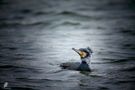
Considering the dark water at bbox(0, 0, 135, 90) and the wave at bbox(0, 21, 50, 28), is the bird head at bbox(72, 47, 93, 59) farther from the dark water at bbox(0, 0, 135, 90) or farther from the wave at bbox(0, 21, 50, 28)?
the wave at bbox(0, 21, 50, 28)

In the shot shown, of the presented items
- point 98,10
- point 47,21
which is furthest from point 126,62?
point 98,10

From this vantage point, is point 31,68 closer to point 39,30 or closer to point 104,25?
point 39,30

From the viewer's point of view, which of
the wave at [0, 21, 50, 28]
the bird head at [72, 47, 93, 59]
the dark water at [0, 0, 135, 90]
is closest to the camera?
the dark water at [0, 0, 135, 90]

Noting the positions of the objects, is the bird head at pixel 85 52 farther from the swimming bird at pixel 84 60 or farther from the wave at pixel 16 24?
the wave at pixel 16 24

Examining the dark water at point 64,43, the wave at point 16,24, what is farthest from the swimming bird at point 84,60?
the wave at point 16,24

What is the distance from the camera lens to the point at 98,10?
30594mm

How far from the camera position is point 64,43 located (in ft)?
63.6

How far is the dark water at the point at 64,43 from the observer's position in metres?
13.3

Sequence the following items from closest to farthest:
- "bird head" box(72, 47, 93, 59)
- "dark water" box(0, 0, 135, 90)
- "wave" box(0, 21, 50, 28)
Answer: "dark water" box(0, 0, 135, 90), "bird head" box(72, 47, 93, 59), "wave" box(0, 21, 50, 28)

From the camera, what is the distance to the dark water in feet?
43.8

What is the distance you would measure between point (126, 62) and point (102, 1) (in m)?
20.6

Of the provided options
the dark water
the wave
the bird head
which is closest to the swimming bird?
the bird head

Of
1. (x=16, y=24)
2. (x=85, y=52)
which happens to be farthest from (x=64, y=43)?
(x=16, y=24)

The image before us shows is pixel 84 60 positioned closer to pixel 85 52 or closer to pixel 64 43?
pixel 85 52
